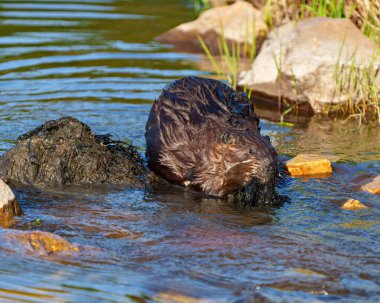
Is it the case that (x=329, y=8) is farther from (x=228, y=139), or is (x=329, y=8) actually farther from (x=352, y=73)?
(x=228, y=139)

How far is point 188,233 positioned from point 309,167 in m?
1.67

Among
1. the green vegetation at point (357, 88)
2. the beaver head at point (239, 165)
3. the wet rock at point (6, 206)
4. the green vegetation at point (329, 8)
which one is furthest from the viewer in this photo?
the green vegetation at point (329, 8)

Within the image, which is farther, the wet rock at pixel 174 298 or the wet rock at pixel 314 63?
the wet rock at pixel 314 63

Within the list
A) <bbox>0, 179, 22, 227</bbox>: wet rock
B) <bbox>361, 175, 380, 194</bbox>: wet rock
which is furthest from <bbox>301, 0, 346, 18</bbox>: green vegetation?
<bbox>0, 179, 22, 227</bbox>: wet rock

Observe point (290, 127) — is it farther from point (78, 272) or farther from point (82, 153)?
point (78, 272)

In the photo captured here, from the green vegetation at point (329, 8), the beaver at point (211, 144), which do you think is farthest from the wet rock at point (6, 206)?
the green vegetation at point (329, 8)

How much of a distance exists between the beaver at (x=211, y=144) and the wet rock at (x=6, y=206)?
1.22 meters

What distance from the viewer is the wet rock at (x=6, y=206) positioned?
5.03 metres

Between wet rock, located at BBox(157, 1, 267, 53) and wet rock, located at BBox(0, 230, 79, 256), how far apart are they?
6.92 metres

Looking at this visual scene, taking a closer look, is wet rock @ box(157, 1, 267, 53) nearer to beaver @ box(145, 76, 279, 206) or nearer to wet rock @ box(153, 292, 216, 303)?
beaver @ box(145, 76, 279, 206)

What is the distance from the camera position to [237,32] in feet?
37.3

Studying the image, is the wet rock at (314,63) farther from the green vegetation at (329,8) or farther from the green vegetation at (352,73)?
the green vegetation at (329,8)

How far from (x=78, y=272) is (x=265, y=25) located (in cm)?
741

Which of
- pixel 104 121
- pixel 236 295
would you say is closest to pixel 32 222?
pixel 236 295
